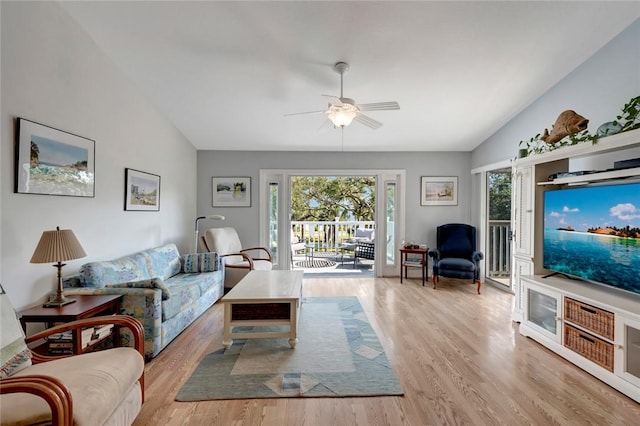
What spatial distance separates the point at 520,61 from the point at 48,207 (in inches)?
170

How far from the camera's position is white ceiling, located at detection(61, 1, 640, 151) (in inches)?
91.7

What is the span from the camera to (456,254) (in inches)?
189

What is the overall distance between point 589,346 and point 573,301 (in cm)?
33

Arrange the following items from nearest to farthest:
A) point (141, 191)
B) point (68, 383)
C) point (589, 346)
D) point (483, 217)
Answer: point (68, 383), point (589, 346), point (141, 191), point (483, 217)

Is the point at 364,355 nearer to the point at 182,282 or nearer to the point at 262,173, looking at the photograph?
the point at 182,282

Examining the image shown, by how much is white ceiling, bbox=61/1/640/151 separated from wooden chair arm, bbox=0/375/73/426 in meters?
2.53

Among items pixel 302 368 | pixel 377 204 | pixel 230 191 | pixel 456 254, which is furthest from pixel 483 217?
pixel 230 191

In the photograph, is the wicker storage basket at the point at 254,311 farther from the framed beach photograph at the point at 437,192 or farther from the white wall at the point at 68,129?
the framed beach photograph at the point at 437,192

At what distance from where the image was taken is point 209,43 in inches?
104

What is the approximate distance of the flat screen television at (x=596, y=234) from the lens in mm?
2082

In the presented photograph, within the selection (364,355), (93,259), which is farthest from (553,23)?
(93,259)

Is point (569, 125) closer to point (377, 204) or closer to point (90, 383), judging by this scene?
point (377, 204)

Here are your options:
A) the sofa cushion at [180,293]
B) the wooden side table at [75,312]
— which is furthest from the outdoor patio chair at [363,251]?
the wooden side table at [75,312]

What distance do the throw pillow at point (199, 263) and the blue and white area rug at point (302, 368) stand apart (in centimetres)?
143
